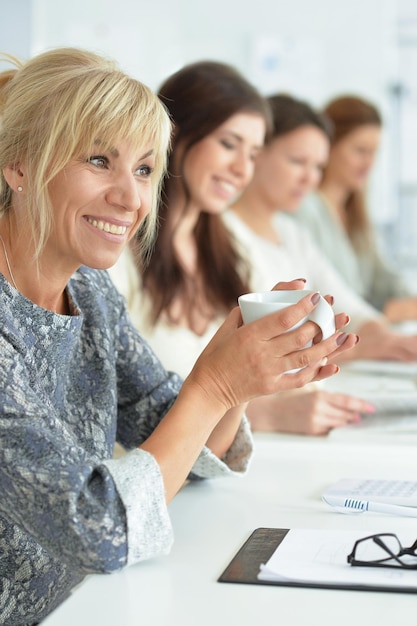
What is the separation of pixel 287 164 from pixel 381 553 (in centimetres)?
219

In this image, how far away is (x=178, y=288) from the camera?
2.05 metres

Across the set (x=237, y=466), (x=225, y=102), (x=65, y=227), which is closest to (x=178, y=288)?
(x=225, y=102)

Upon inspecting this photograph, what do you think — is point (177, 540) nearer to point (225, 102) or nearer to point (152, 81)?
point (225, 102)

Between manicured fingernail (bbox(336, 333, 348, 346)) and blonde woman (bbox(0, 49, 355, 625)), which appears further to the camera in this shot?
manicured fingernail (bbox(336, 333, 348, 346))

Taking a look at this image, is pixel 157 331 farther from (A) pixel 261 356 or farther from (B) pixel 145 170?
(A) pixel 261 356

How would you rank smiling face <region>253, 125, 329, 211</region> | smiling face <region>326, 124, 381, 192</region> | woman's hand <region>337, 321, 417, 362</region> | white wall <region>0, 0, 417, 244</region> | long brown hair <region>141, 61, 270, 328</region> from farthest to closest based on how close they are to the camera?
white wall <region>0, 0, 417, 244</region>
smiling face <region>326, 124, 381, 192</region>
smiling face <region>253, 125, 329, 211</region>
woman's hand <region>337, 321, 417, 362</region>
long brown hair <region>141, 61, 270, 328</region>

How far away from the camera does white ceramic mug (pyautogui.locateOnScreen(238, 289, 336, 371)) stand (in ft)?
3.43

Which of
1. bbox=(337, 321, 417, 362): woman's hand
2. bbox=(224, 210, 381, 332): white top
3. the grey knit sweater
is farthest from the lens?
bbox=(224, 210, 381, 332): white top

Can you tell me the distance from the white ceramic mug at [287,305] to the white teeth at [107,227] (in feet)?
0.60

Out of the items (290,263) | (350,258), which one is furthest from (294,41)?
(290,263)

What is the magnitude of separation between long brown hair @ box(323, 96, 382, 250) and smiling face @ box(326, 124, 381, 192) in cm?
3

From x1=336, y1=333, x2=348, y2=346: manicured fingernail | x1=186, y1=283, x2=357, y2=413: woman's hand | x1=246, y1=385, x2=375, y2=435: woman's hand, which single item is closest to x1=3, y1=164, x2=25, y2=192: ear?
x1=186, y1=283, x2=357, y2=413: woman's hand

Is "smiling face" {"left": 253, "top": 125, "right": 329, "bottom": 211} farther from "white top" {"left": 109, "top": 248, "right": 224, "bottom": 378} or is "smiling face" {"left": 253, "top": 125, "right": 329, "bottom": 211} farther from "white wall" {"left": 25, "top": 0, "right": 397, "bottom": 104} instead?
"white wall" {"left": 25, "top": 0, "right": 397, "bottom": 104}

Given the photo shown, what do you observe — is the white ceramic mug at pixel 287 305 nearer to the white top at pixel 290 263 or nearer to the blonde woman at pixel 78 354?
the blonde woman at pixel 78 354
